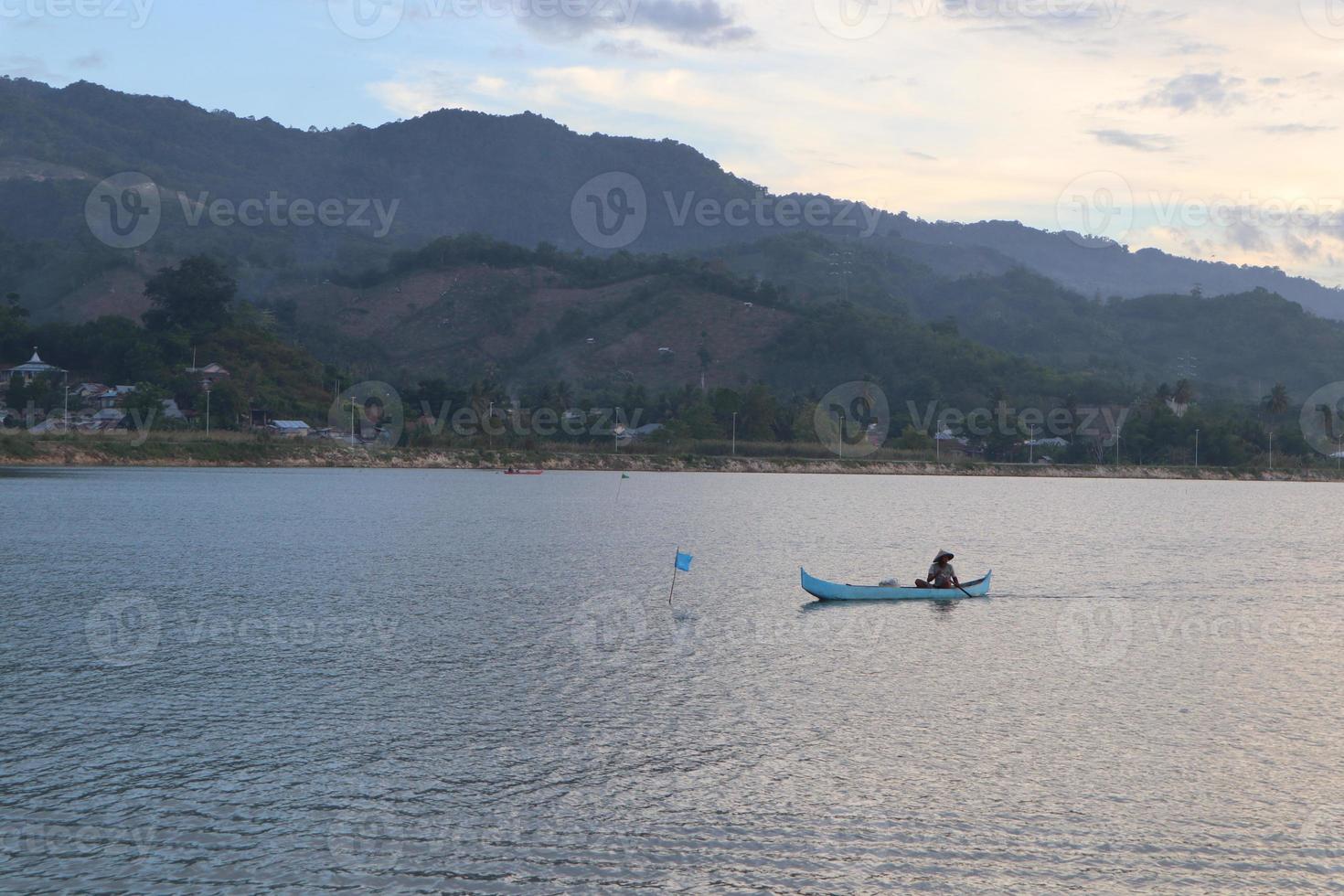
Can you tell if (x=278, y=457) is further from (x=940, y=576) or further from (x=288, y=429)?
(x=940, y=576)

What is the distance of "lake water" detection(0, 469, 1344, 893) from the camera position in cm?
1766

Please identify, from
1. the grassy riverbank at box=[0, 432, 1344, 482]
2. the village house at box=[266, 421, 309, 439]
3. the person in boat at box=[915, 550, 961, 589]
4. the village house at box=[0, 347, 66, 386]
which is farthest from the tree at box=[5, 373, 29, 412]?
the person in boat at box=[915, 550, 961, 589]

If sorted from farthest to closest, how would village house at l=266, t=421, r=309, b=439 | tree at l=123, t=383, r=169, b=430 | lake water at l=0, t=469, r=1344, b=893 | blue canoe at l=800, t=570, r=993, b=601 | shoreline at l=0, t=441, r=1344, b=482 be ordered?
village house at l=266, t=421, r=309, b=439 < tree at l=123, t=383, r=169, b=430 < shoreline at l=0, t=441, r=1344, b=482 < blue canoe at l=800, t=570, r=993, b=601 < lake water at l=0, t=469, r=1344, b=893

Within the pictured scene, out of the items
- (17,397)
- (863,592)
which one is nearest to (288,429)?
(17,397)

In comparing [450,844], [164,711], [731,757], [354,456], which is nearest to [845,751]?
[731,757]

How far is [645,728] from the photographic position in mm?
25391

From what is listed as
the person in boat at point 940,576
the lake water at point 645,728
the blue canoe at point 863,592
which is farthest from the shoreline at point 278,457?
the person in boat at point 940,576

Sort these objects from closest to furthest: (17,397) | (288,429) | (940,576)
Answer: (940,576), (17,397), (288,429)

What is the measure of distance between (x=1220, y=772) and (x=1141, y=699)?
24.2ft

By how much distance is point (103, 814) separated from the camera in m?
18.8

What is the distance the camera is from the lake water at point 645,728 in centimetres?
1766

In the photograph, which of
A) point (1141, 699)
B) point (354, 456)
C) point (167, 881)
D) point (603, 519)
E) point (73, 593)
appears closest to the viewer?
point (167, 881)

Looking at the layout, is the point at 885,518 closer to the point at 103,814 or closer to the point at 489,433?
the point at 103,814

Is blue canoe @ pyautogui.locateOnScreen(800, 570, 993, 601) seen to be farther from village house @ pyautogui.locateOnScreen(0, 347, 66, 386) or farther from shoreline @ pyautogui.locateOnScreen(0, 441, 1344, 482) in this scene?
village house @ pyautogui.locateOnScreen(0, 347, 66, 386)
